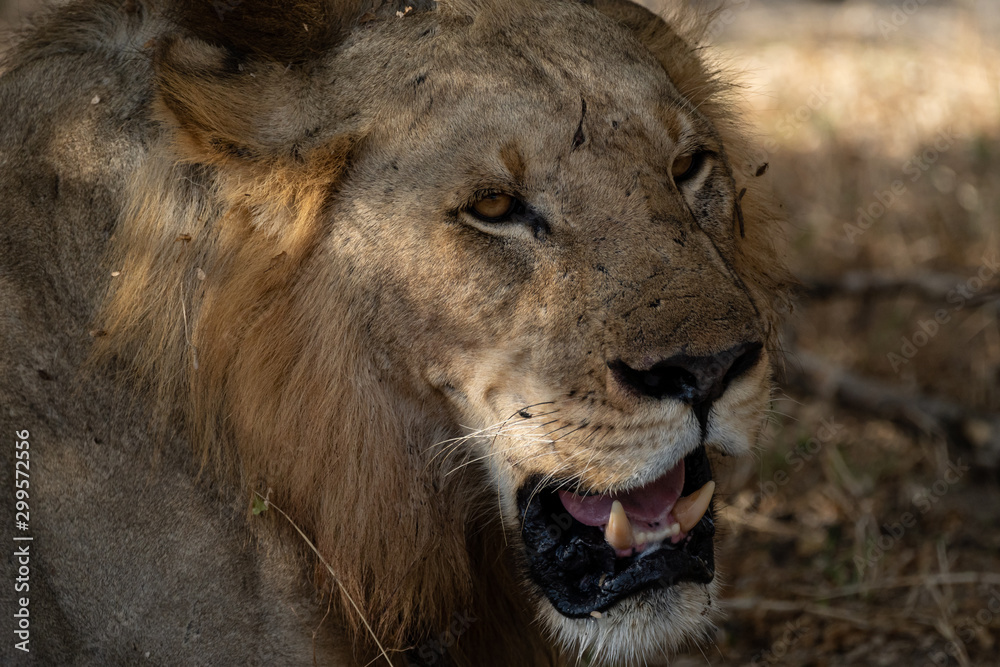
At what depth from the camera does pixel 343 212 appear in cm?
239

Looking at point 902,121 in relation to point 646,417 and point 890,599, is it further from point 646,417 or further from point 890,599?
point 646,417

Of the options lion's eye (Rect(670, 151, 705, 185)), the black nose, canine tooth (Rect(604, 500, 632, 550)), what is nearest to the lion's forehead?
lion's eye (Rect(670, 151, 705, 185))

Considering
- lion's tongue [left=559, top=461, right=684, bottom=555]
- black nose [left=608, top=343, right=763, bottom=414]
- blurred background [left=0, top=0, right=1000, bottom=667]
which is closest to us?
black nose [left=608, top=343, right=763, bottom=414]

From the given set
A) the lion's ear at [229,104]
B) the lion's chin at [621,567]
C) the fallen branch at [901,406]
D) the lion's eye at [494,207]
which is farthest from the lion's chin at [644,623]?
the fallen branch at [901,406]

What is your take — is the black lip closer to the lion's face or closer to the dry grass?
the lion's face

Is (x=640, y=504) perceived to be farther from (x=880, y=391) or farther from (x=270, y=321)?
(x=880, y=391)

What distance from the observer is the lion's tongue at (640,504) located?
2.32m

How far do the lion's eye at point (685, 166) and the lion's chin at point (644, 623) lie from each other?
0.99m

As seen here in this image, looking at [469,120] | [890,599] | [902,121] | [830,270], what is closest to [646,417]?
[469,120]

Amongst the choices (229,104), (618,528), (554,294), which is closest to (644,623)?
(618,528)

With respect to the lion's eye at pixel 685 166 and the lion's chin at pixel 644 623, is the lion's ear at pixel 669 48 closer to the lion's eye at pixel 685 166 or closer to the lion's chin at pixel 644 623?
the lion's eye at pixel 685 166

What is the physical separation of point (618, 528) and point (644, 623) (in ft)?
0.80

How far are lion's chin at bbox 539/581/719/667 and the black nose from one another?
1.51ft

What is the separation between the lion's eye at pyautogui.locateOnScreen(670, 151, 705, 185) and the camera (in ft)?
8.43
